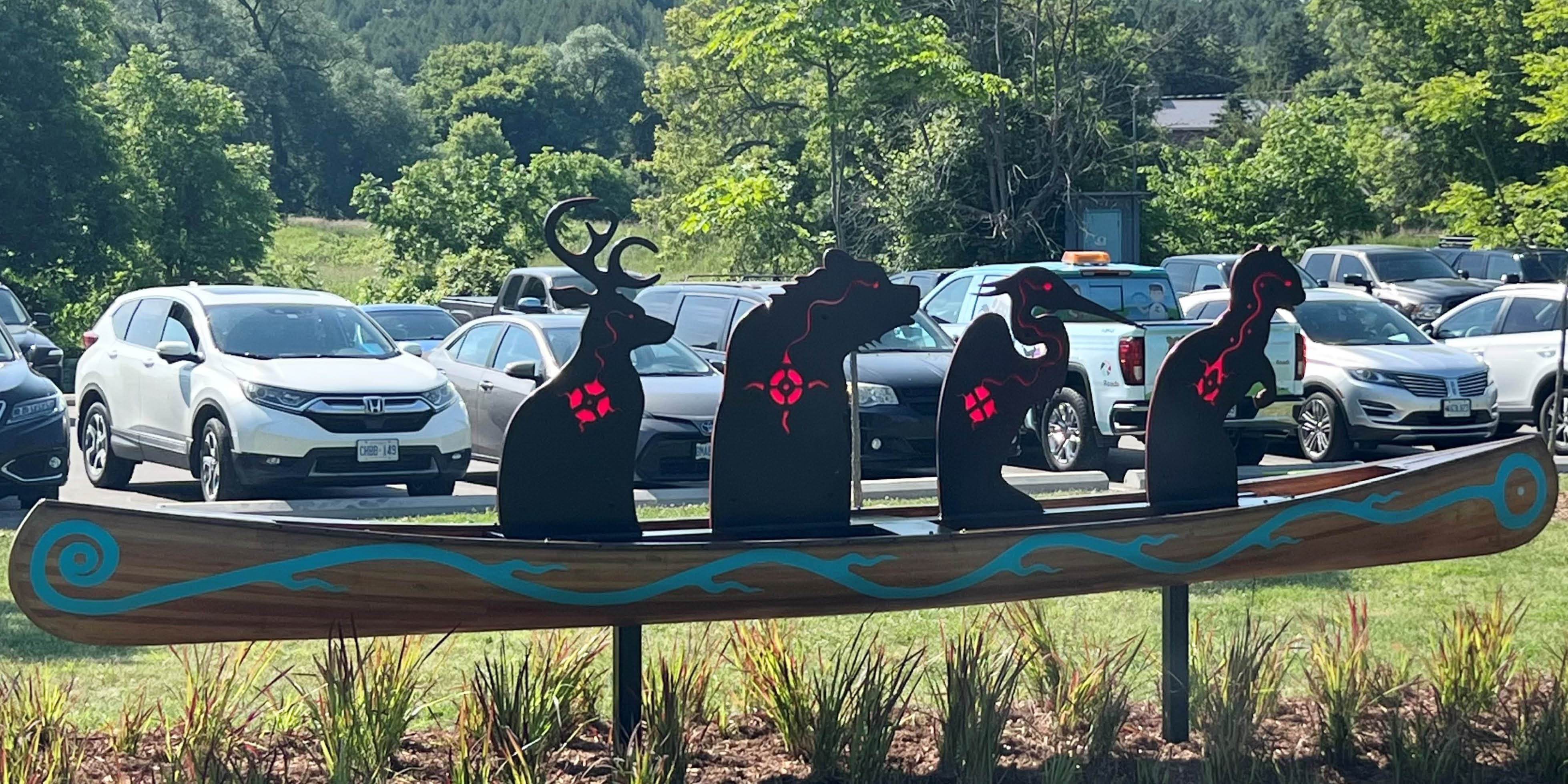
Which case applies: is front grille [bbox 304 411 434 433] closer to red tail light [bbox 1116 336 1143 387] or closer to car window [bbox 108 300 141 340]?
car window [bbox 108 300 141 340]

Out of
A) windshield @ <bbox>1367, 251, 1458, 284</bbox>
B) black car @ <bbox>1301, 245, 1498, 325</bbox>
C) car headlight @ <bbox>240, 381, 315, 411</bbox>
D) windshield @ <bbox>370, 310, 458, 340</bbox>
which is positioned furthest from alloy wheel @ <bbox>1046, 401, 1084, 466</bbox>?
windshield @ <bbox>1367, 251, 1458, 284</bbox>

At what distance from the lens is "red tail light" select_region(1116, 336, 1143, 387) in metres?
13.7

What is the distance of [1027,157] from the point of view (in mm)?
33156

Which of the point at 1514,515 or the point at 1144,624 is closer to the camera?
the point at 1514,515

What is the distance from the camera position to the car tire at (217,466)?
11.7 metres

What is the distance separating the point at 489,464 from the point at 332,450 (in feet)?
10.2

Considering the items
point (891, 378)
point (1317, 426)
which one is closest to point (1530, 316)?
point (1317, 426)

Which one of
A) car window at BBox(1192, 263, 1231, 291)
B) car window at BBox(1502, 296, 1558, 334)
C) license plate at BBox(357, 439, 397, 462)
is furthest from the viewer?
car window at BBox(1192, 263, 1231, 291)

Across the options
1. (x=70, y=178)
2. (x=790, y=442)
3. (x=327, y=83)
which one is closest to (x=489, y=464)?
(x=790, y=442)

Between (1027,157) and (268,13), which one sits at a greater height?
(268,13)

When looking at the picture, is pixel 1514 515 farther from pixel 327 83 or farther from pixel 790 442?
pixel 327 83

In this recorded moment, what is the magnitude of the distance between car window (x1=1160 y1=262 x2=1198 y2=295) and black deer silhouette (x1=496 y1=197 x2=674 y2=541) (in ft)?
67.4

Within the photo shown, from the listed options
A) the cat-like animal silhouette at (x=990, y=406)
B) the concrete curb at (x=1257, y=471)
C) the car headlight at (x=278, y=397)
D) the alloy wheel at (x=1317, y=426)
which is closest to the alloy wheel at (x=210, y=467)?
the car headlight at (x=278, y=397)

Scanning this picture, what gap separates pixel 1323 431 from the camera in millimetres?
15469
